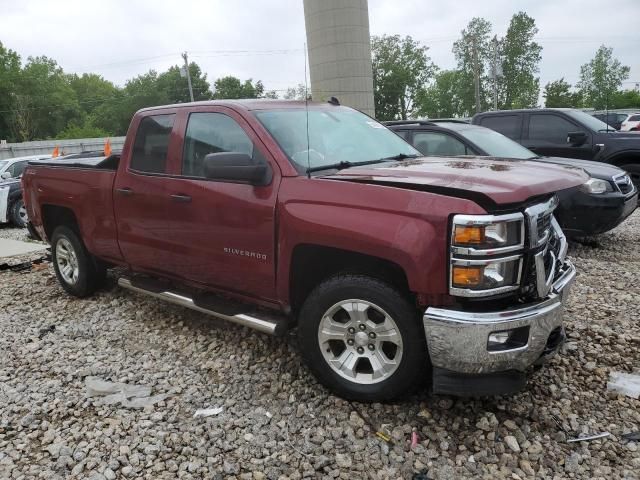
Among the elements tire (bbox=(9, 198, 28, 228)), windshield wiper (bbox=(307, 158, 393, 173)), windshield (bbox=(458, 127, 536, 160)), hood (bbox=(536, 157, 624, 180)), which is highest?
windshield wiper (bbox=(307, 158, 393, 173))

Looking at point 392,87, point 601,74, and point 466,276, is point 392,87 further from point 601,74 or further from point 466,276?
point 466,276

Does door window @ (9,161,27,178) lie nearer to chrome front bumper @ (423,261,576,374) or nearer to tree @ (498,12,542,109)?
chrome front bumper @ (423,261,576,374)

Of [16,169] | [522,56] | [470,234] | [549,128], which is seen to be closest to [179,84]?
[522,56]

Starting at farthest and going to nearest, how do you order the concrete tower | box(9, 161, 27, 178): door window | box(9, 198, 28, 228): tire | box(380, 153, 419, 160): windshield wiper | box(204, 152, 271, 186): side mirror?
the concrete tower
box(9, 161, 27, 178): door window
box(9, 198, 28, 228): tire
box(380, 153, 419, 160): windshield wiper
box(204, 152, 271, 186): side mirror

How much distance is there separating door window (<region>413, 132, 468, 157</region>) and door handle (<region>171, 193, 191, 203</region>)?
402 cm

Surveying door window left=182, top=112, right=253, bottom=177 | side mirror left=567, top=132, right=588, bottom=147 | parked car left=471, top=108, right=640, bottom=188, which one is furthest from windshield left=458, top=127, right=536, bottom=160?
door window left=182, top=112, right=253, bottom=177

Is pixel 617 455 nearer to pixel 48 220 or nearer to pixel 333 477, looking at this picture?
pixel 333 477

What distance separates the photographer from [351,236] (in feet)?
9.62

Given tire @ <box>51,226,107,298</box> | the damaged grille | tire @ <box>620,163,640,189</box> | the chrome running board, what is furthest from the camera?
tire @ <box>620,163,640,189</box>

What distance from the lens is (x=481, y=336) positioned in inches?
103

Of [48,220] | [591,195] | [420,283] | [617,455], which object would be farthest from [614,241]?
[48,220]

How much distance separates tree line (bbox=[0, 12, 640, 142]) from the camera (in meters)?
62.5

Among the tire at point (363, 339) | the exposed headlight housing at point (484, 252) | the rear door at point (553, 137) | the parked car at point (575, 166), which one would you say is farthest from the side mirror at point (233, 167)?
the rear door at point (553, 137)

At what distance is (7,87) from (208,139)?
72.0 m
